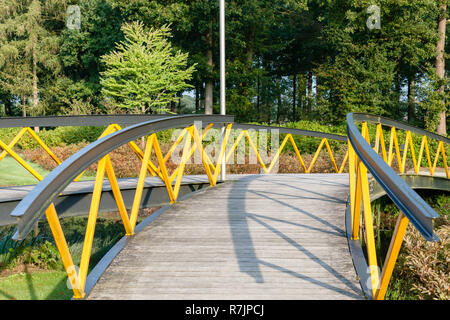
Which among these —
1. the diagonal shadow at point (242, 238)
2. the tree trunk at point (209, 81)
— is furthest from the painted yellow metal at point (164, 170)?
the tree trunk at point (209, 81)

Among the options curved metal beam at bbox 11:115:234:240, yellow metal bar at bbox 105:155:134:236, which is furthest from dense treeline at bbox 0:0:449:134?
curved metal beam at bbox 11:115:234:240

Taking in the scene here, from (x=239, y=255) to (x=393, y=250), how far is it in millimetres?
1569

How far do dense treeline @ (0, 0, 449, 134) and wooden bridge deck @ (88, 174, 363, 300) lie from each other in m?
17.3

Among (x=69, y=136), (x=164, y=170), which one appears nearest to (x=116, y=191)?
(x=164, y=170)

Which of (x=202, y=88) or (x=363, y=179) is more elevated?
(x=202, y=88)

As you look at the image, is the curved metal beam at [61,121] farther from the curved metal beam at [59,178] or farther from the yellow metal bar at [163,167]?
the curved metal beam at [59,178]

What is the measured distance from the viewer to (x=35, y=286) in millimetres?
5840

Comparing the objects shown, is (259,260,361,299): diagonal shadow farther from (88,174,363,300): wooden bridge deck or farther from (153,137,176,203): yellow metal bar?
(153,137,176,203): yellow metal bar

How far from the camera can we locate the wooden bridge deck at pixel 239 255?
322 centimetres

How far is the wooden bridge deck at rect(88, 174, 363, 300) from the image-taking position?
3221mm
